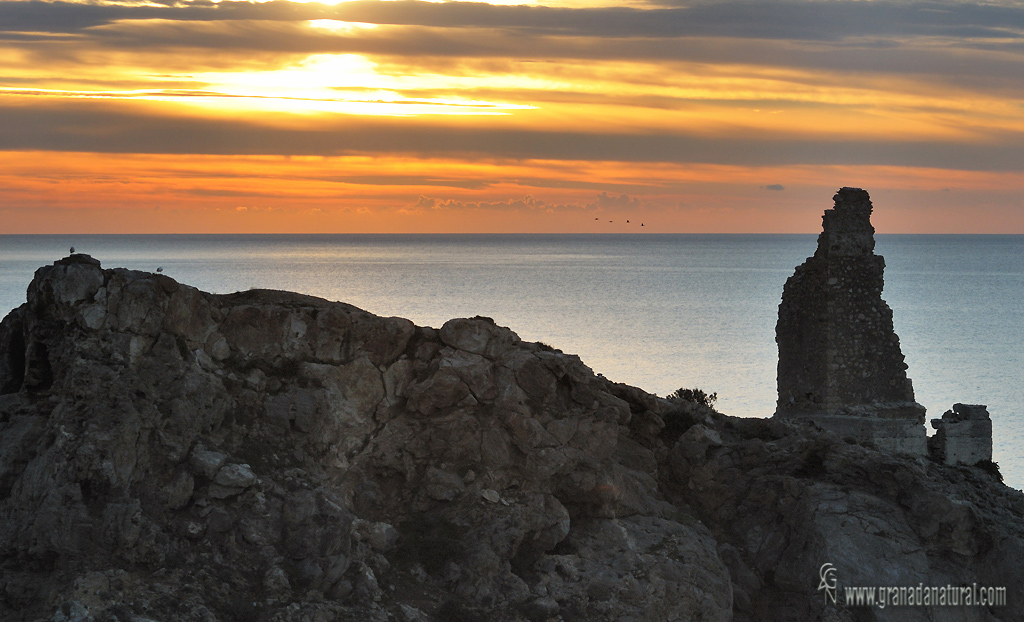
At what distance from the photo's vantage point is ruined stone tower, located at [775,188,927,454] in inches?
1065

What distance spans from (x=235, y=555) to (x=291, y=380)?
10.2 ft

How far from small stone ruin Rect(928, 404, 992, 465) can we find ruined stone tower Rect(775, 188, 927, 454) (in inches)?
68.1

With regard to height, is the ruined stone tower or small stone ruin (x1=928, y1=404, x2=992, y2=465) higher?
the ruined stone tower

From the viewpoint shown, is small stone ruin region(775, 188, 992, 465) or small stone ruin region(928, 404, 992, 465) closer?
small stone ruin region(775, 188, 992, 465)

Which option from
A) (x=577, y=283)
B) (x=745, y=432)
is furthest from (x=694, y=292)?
(x=745, y=432)

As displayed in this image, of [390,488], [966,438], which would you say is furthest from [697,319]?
[390,488]

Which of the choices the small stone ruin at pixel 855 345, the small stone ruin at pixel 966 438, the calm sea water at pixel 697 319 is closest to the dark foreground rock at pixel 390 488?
the small stone ruin at pixel 855 345

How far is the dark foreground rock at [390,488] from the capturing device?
14.0m

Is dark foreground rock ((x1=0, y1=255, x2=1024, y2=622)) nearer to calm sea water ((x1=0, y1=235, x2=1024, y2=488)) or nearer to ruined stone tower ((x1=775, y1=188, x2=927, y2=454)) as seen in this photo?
ruined stone tower ((x1=775, y1=188, x2=927, y2=454))

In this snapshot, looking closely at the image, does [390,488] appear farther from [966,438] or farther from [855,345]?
[966,438]

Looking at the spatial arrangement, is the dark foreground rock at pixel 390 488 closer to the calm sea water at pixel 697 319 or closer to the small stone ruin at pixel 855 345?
the small stone ruin at pixel 855 345

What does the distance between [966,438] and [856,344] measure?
446 centimetres

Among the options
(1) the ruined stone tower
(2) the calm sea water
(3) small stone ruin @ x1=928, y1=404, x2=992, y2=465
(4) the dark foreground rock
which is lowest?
(4) the dark foreground rock

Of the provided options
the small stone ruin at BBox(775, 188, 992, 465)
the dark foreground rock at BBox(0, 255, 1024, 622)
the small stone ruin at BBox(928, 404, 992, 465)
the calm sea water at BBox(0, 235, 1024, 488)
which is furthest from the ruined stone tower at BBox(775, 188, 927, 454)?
the calm sea water at BBox(0, 235, 1024, 488)
